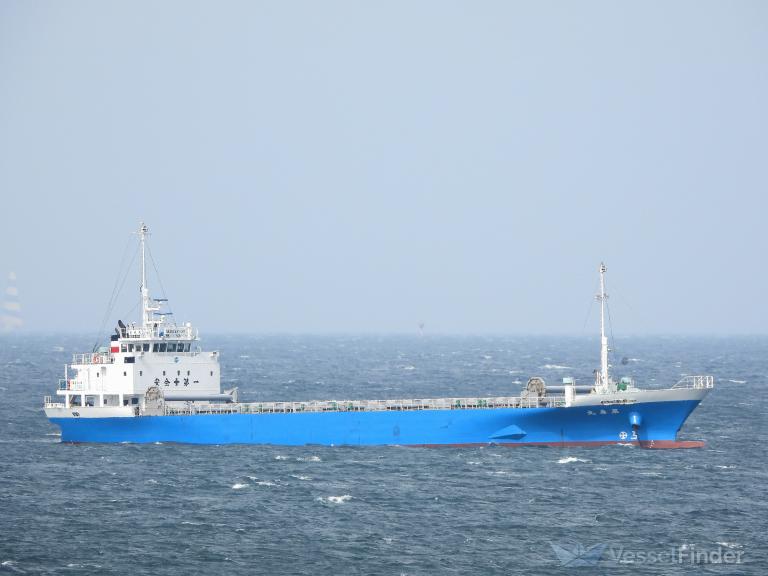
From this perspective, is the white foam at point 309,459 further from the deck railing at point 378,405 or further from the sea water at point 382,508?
the deck railing at point 378,405

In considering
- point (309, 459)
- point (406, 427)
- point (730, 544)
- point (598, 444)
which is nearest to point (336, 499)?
point (309, 459)

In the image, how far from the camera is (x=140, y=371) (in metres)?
73.7

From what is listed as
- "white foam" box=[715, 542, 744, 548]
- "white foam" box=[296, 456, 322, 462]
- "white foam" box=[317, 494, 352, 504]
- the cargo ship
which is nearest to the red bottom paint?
the cargo ship

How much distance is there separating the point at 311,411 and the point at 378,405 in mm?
4071

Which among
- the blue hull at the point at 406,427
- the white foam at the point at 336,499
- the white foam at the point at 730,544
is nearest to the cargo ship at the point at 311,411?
the blue hull at the point at 406,427

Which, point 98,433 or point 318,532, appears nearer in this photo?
point 318,532

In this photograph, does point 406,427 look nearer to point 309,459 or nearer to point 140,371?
point 309,459

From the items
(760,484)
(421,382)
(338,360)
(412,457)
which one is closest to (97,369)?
(412,457)

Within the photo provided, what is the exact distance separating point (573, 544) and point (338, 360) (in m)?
146

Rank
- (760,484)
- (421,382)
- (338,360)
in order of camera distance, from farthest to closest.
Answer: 1. (338,360)
2. (421,382)
3. (760,484)

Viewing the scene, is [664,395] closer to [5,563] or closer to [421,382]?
[5,563]

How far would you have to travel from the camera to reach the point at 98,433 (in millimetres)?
72812

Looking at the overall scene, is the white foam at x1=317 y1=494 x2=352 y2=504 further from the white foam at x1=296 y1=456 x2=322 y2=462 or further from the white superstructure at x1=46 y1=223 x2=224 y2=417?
the white superstructure at x1=46 y1=223 x2=224 y2=417

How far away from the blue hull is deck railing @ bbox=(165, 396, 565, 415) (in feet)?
2.66
